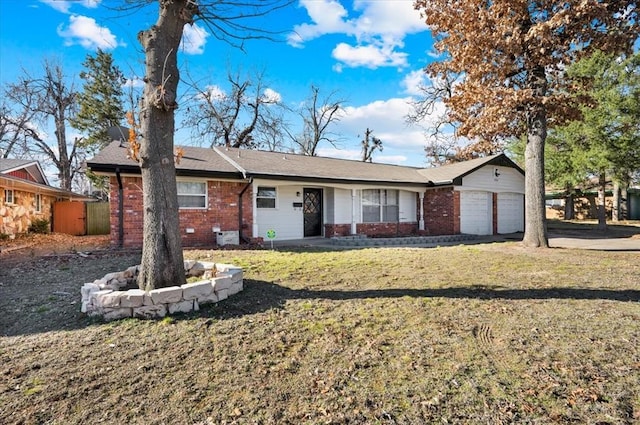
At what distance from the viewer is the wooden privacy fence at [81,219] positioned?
17.2 meters

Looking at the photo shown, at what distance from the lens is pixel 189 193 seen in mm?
11070

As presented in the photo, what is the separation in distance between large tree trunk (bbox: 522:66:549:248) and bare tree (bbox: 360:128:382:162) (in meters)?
24.5

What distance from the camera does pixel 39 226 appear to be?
15602mm

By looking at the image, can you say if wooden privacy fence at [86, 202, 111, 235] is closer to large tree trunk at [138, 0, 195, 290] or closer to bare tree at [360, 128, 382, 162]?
large tree trunk at [138, 0, 195, 290]

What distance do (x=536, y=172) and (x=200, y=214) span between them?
424 inches

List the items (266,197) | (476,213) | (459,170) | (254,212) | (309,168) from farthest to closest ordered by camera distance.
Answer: (476,213) < (459,170) < (309,168) < (266,197) < (254,212)

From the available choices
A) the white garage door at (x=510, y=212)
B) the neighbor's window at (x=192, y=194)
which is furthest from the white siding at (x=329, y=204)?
the white garage door at (x=510, y=212)

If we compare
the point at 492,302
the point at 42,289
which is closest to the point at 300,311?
the point at 492,302

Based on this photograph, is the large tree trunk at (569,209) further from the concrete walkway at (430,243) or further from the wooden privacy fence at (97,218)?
the wooden privacy fence at (97,218)

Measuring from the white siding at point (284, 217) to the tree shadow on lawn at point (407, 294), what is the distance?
6994 millimetres

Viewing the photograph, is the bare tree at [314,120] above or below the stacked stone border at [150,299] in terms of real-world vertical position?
above

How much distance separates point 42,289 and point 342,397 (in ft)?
18.6

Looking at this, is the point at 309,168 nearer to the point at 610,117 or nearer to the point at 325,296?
the point at 325,296

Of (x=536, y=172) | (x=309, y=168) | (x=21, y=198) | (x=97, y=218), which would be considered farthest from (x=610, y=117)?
(x=21, y=198)
